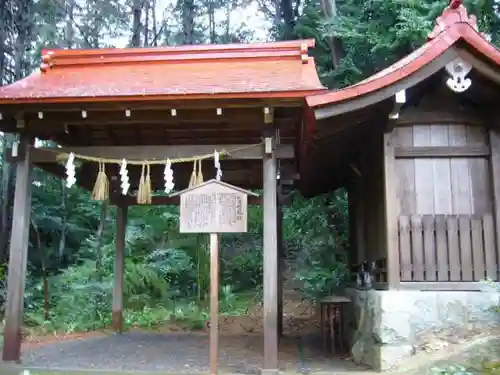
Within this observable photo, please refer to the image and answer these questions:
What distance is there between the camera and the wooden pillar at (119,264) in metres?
10.3

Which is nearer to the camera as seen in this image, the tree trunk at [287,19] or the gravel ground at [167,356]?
the gravel ground at [167,356]

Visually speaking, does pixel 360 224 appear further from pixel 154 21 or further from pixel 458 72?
pixel 154 21

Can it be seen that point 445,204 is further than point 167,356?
No

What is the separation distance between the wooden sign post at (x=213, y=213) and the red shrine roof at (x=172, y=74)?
142 centimetres

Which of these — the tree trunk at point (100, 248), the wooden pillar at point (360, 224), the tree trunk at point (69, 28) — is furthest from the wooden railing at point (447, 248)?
the tree trunk at point (69, 28)

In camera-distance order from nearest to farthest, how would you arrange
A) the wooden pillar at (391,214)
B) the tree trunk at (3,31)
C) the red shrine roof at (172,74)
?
the wooden pillar at (391,214)
the red shrine roof at (172,74)
the tree trunk at (3,31)

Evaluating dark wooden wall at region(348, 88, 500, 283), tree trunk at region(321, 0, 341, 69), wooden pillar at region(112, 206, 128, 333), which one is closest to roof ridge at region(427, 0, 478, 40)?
dark wooden wall at region(348, 88, 500, 283)

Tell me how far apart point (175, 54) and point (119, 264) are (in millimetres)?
4668

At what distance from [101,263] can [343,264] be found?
6.98 meters

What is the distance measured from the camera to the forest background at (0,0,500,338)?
12539mm

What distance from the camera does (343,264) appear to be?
13055 millimetres

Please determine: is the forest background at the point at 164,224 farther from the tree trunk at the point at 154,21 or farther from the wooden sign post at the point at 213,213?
the wooden sign post at the point at 213,213

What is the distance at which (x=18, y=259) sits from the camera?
666 centimetres

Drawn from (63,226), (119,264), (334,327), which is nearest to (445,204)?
(334,327)
